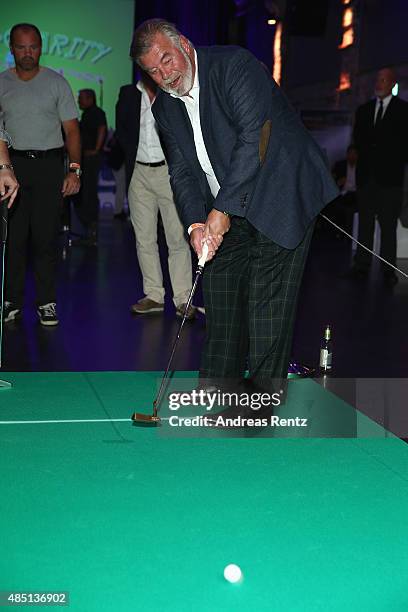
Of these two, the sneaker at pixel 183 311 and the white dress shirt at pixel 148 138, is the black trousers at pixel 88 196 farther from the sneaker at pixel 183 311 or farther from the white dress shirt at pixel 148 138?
the sneaker at pixel 183 311

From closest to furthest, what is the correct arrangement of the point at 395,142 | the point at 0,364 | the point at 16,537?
the point at 16,537 → the point at 0,364 → the point at 395,142

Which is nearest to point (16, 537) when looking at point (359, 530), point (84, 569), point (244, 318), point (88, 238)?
point (84, 569)

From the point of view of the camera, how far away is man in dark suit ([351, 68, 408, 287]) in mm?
7668

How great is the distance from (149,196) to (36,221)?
30.6 inches

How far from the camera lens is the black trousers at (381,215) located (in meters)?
7.79

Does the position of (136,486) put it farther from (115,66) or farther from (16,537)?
(115,66)

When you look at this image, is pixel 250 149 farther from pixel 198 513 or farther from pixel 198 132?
pixel 198 513

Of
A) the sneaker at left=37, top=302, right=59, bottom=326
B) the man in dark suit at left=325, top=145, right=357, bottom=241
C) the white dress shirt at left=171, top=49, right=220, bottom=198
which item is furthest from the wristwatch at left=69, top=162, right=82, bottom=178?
the man in dark suit at left=325, top=145, right=357, bottom=241

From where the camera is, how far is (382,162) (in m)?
7.74

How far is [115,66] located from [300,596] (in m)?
13.1

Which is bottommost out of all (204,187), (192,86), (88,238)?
(88,238)

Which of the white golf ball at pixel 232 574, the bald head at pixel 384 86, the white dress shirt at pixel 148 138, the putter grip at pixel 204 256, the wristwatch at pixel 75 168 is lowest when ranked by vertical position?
the white golf ball at pixel 232 574

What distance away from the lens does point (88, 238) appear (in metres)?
9.63

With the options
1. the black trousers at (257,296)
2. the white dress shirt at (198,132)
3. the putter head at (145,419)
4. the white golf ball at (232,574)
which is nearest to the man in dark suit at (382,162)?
→ the black trousers at (257,296)
